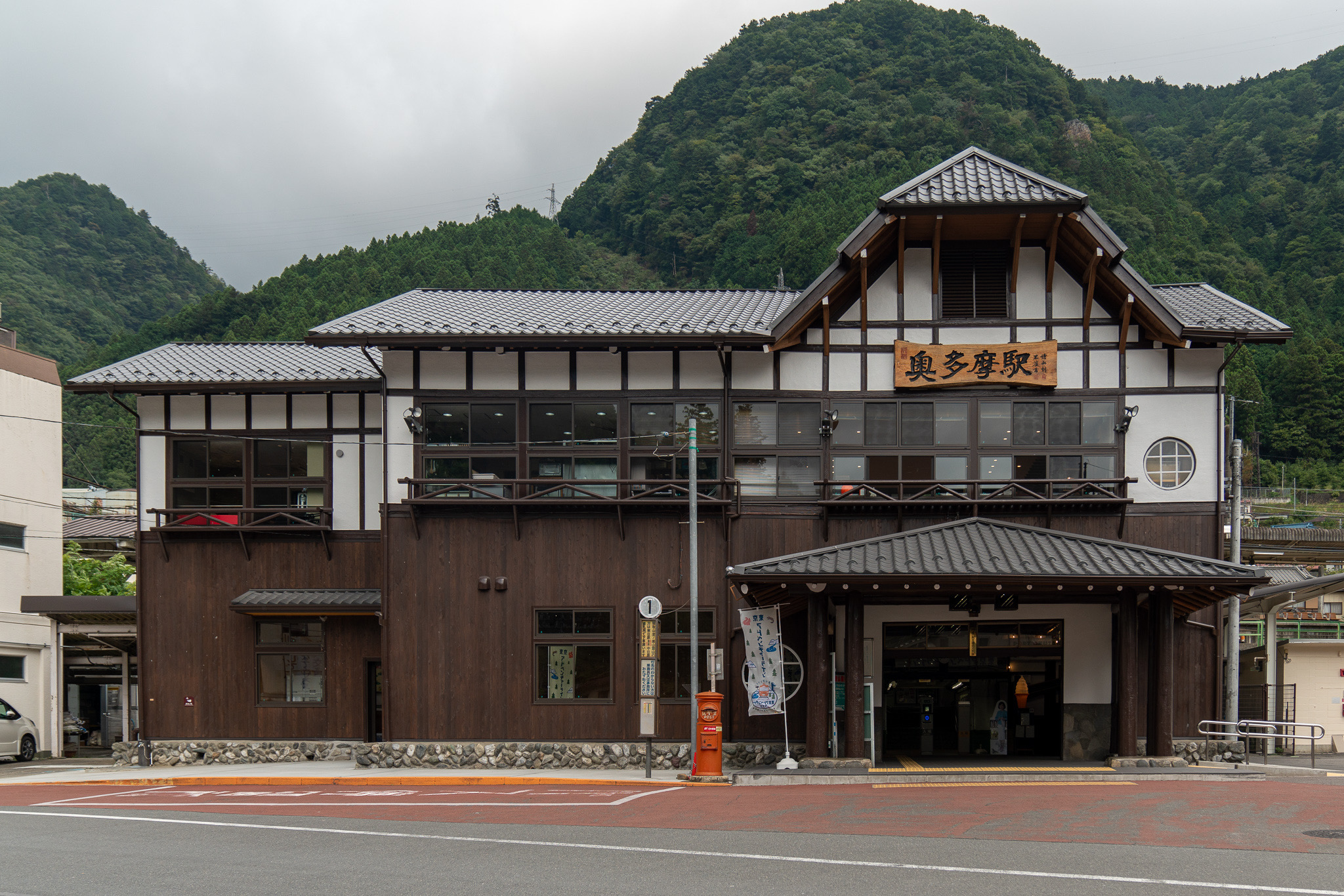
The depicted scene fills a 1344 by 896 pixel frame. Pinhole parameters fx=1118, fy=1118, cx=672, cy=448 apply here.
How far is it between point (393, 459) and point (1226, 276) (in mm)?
61675

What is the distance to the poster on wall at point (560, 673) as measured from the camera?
66.2 ft

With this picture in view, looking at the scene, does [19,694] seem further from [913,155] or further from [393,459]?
[913,155]

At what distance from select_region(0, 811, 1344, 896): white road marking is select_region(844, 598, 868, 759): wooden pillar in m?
8.45

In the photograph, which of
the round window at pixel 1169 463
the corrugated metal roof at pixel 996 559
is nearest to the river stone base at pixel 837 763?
the corrugated metal roof at pixel 996 559

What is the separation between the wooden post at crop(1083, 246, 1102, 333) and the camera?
19438mm

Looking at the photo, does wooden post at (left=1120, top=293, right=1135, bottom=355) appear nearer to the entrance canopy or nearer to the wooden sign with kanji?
the wooden sign with kanji

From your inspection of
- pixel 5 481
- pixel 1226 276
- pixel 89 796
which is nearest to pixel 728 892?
pixel 89 796

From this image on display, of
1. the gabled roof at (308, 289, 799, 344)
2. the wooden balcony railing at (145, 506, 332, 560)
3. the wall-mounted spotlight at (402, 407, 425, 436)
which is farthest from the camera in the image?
the wooden balcony railing at (145, 506, 332, 560)

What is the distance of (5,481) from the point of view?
2911 cm

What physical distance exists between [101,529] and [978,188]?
3251 centimetres

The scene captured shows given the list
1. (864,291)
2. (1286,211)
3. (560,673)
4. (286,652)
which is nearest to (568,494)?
(560,673)

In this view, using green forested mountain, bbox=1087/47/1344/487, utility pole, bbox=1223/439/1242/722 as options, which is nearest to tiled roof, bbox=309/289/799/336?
utility pole, bbox=1223/439/1242/722

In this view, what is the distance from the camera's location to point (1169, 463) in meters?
20.1

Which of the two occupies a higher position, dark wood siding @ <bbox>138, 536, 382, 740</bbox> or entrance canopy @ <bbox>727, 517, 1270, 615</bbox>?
entrance canopy @ <bbox>727, 517, 1270, 615</bbox>
